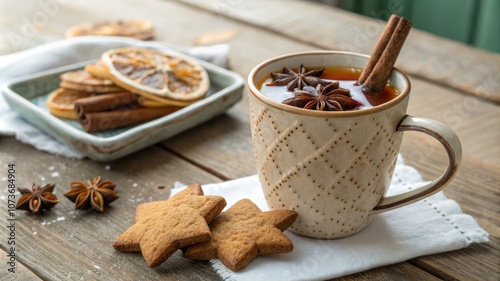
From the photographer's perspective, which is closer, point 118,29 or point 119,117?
point 119,117

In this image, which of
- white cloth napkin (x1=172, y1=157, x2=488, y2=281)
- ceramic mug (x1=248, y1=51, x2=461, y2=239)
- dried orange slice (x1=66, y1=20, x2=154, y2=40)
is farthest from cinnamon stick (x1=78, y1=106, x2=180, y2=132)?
dried orange slice (x1=66, y1=20, x2=154, y2=40)

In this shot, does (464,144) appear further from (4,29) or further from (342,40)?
(4,29)

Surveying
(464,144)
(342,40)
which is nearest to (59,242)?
(464,144)

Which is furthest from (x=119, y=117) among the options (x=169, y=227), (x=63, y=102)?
(x=169, y=227)

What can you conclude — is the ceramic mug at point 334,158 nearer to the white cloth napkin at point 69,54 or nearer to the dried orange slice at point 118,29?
the white cloth napkin at point 69,54

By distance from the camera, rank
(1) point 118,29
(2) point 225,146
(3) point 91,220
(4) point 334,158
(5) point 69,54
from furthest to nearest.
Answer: (1) point 118,29 → (5) point 69,54 → (2) point 225,146 → (3) point 91,220 → (4) point 334,158

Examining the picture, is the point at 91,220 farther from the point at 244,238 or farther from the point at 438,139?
the point at 438,139

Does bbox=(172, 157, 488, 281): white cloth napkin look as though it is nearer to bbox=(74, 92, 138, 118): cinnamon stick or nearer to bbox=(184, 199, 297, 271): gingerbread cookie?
bbox=(184, 199, 297, 271): gingerbread cookie
